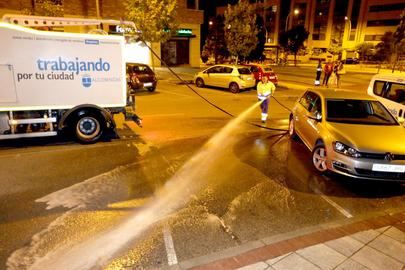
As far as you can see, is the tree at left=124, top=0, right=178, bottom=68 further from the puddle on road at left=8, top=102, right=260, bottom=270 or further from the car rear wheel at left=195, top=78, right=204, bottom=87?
the puddle on road at left=8, top=102, right=260, bottom=270

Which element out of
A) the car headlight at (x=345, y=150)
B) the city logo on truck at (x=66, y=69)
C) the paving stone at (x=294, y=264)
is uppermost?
the city logo on truck at (x=66, y=69)

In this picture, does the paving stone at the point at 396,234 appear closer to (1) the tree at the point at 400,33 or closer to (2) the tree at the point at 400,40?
(2) the tree at the point at 400,40

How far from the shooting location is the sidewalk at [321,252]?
12.5 feet

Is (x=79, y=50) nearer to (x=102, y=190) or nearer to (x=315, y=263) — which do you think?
(x=102, y=190)

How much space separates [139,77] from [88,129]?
9550mm

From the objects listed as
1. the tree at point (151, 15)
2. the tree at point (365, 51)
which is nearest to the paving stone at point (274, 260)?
the tree at point (151, 15)

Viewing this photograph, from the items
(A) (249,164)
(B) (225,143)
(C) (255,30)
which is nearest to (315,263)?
(A) (249,164)

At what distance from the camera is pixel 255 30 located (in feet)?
83.4

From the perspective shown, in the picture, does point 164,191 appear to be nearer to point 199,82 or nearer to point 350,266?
point 350,266

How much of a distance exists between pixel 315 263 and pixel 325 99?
15.1 ft

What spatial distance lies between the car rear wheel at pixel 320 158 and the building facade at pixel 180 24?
25.8 meters

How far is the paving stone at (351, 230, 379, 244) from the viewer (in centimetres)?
441

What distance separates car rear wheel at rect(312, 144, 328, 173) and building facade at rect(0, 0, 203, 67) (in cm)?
2579

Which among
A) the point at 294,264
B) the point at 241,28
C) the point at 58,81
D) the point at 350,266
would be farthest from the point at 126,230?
the point at 241,28
